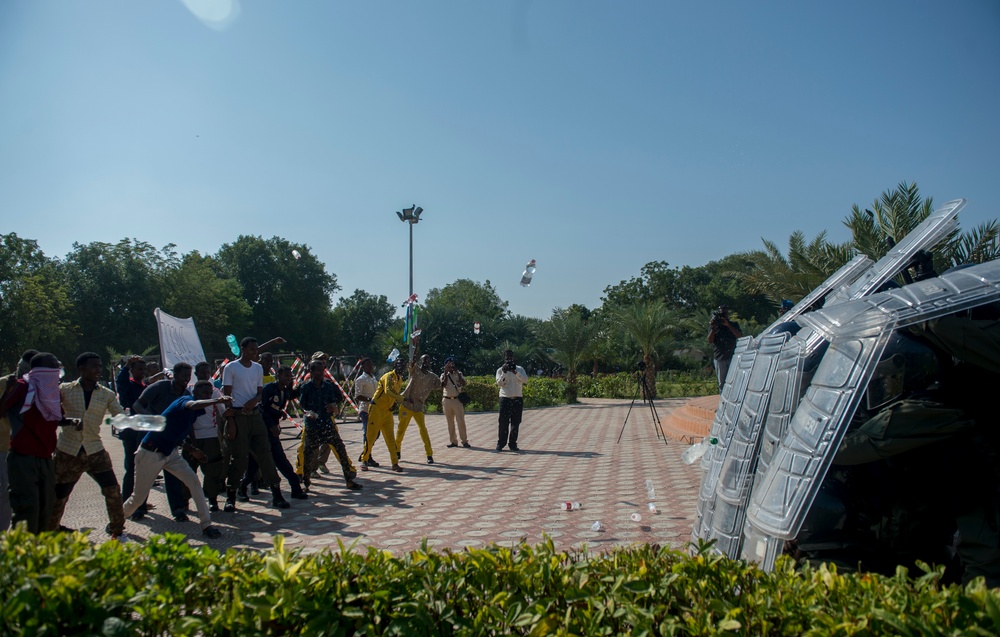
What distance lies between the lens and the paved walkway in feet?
19.7

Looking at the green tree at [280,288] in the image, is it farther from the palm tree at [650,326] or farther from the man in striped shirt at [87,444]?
the man in striped shirt at [87,444]

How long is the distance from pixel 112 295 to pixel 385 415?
118 feet

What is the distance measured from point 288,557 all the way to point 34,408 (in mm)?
3783

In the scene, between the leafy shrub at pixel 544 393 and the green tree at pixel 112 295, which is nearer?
the leafy shrub at pixel 544 393

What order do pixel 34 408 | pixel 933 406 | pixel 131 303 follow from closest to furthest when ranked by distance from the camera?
1. pixel 933 406
2. pixel 34 408
3. pixel 131 303

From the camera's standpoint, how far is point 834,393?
333 centimetres

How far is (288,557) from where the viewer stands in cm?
255

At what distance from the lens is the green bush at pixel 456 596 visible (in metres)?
2.10

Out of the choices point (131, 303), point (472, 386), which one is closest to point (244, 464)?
point (472, 386)

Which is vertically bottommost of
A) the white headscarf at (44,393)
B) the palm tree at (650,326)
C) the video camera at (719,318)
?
the white headscarf at (44,393)

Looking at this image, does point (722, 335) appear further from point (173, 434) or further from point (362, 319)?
point (362, 319)

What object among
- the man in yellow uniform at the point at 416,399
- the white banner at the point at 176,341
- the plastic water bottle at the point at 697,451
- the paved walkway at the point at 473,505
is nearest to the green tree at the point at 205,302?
the white banner at the point at 176,341

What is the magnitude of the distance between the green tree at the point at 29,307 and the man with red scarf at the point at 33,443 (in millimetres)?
31387

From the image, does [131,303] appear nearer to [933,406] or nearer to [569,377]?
[569,377]
